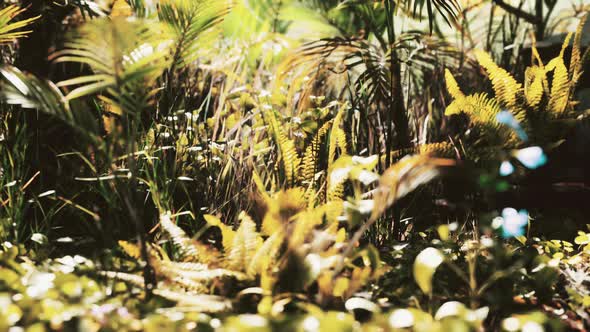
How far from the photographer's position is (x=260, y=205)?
1932 millimetres

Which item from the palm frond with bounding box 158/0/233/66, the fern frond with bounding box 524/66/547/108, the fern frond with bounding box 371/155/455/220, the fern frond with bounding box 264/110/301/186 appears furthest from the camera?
the fern frond with bounding box 524/66/547/108

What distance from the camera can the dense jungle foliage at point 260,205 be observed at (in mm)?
1380

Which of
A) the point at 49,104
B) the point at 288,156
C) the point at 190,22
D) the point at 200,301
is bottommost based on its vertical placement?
the point at 200,301

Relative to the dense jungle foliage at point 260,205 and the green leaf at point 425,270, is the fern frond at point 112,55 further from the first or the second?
the green leaf at point 425,270

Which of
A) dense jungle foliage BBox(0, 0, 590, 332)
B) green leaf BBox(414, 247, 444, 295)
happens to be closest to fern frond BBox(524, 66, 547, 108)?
dense jungle foliage BBox(0, 0, 590, 332)

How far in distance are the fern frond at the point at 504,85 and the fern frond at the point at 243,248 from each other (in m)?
1.35

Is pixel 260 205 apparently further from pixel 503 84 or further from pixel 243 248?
pixel 503 84

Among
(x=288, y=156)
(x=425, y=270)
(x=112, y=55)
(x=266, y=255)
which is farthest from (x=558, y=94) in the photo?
(x=112, y=55)

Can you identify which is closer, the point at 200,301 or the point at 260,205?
the point at 200,301

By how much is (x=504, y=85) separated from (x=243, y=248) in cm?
144

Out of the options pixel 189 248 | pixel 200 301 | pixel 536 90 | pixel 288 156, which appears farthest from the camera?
pixel 536 90

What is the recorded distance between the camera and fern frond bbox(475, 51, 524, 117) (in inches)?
91.5

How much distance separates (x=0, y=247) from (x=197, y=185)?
0.80 metres

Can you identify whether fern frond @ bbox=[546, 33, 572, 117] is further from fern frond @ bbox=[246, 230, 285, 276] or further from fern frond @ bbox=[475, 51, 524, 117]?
fern frond @ bbox=[246, 230, 285, 276]
